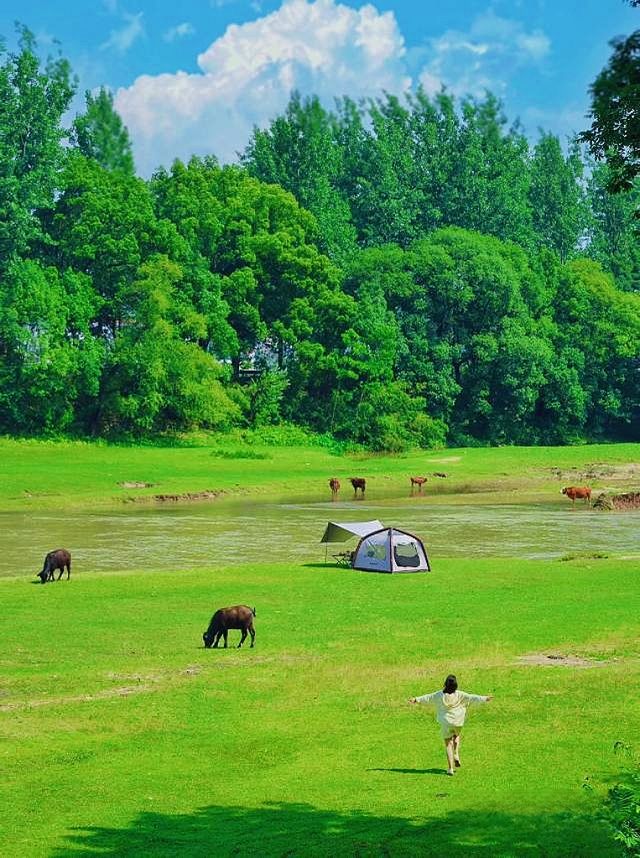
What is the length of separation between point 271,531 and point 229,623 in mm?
27016

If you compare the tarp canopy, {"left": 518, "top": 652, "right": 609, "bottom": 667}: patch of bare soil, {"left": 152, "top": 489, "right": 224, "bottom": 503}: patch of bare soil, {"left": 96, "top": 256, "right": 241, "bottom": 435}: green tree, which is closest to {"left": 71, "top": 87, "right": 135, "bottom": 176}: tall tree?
{"left": 96, "top": 256, "right": 241, "bottom": 435}: green tree

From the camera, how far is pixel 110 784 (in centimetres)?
1977

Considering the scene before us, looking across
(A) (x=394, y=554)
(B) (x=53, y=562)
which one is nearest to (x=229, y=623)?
(B) (x=53, y=562)

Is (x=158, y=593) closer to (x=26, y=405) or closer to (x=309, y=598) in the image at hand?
(x=309, y=598)

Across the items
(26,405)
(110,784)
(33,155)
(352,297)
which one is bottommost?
(110,784)

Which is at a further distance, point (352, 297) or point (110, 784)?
point (352, 297)

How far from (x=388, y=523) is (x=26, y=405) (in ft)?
150

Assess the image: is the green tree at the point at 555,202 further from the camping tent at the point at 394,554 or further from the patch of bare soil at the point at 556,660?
the patch of bare soil at the point at 556,660

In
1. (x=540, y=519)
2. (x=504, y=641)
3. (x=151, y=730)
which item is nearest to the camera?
(x=151, y=730)

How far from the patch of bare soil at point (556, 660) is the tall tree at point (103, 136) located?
94919 mm

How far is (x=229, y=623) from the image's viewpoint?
3055 cm

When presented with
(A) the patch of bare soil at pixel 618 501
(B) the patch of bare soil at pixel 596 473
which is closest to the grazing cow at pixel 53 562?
(A) the patch of bare soil at pixel 618 501

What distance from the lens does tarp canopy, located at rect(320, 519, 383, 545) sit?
47.3 metres

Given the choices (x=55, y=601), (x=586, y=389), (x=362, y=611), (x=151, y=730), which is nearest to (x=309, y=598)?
(x=362, y=611)
